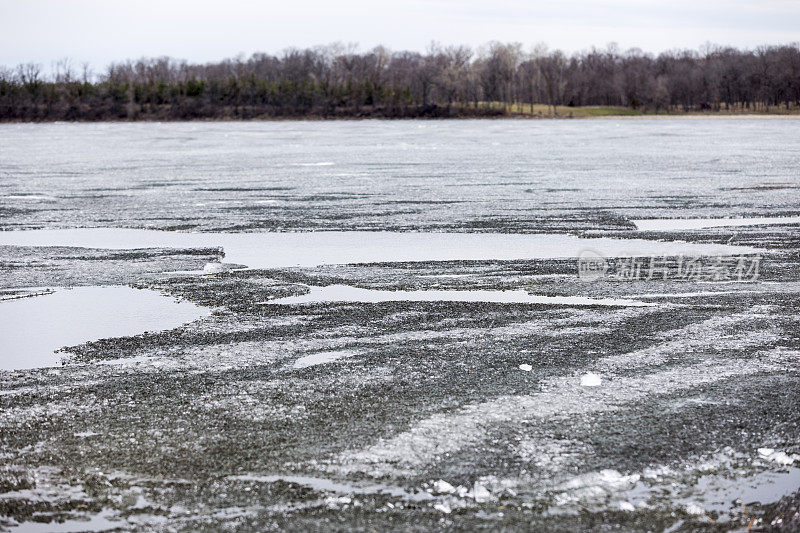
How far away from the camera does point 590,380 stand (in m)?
6.71

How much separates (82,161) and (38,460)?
1225 inches

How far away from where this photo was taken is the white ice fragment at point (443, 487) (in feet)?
15.7

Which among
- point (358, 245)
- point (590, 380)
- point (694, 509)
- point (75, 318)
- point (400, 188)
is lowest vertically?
point (694, 509)

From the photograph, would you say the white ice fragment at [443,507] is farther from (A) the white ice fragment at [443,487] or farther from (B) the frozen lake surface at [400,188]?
(B) the frozen lake surface at [400,188]

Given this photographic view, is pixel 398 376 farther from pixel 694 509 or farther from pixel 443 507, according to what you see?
pixel 694 509

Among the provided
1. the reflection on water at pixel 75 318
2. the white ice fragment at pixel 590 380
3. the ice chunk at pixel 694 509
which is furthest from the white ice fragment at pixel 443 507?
the reflection on water at pixel 75 318

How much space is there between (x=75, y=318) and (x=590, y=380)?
5082mm

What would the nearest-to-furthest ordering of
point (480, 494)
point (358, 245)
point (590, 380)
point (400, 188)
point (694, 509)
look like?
point (694, 509) → point (480, 494) → point (590, 380) → point (358, 245) → point (400, 188)

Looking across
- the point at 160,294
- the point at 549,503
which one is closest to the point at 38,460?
the point at 549,503

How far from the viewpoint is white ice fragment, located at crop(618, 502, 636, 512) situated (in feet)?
15.0

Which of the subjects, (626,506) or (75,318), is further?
(75,318)

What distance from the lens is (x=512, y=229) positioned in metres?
14.8

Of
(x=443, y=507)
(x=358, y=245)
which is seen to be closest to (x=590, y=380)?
(x=443, y=507)

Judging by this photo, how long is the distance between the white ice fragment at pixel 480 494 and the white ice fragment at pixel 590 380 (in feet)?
6.60
